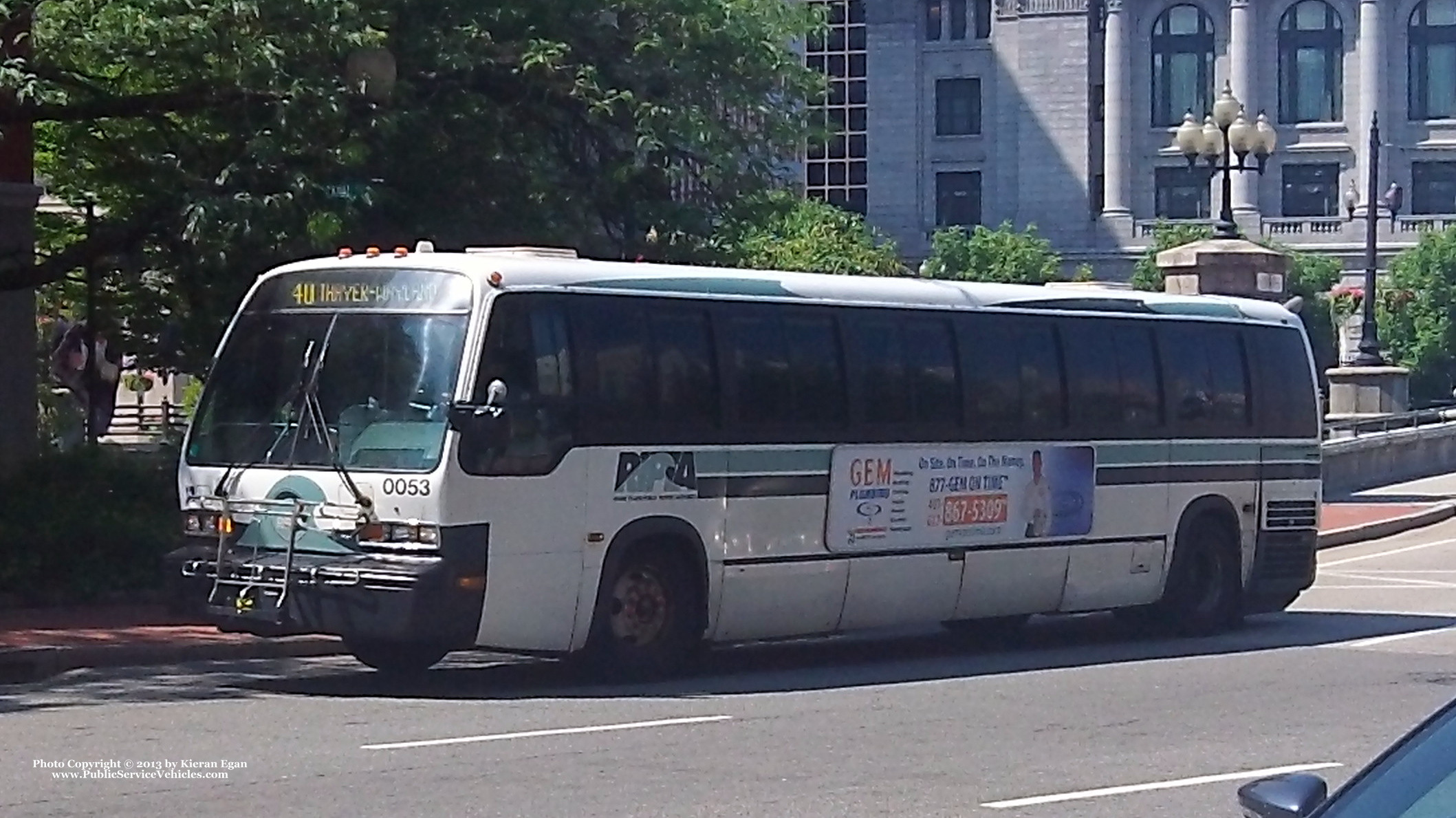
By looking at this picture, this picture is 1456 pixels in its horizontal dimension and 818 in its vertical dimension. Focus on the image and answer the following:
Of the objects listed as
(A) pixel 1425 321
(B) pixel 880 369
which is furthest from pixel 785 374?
(A) pixel 1425 321

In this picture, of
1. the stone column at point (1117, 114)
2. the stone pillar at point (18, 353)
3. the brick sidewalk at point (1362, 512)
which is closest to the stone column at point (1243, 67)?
the stone column at point (1117, 114)

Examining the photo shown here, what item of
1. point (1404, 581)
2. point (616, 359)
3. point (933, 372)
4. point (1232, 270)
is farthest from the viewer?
point (1232, 270)

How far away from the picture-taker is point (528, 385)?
15078mm

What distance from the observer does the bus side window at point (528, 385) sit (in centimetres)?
1480

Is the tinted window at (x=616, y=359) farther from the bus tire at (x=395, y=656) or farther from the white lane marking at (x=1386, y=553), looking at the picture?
the white lane marking at (x=1386, y=553)

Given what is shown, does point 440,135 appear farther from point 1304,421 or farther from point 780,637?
point 1304,421

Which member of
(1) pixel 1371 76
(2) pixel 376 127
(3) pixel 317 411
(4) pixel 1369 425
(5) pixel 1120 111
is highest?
(1) pixel 1371 76

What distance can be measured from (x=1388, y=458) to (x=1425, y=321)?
40649 millimetres

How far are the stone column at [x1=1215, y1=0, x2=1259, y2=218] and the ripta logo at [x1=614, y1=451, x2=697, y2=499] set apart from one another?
299 ft

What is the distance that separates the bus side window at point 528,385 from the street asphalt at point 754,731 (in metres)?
1.58

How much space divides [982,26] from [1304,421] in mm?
90040

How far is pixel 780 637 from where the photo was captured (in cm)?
1708

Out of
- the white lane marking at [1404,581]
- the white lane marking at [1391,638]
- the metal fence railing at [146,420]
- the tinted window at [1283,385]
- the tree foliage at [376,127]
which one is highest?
the tree foliage at [376,127]

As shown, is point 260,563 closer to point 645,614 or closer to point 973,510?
point 645,614
